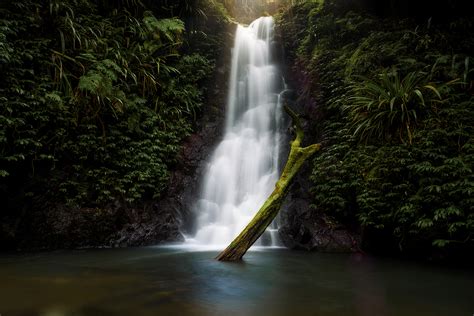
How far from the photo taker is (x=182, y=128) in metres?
8.73

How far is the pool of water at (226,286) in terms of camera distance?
9.80 feet

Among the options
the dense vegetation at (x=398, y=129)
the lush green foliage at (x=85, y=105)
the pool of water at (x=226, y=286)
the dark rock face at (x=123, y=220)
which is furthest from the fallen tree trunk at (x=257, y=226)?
the lush green foliage at (x=85, y=105)

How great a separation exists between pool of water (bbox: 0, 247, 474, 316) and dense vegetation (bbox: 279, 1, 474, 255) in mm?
735

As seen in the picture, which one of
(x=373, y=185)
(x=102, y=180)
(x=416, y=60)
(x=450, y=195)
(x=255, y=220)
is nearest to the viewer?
(x=450, y=195)

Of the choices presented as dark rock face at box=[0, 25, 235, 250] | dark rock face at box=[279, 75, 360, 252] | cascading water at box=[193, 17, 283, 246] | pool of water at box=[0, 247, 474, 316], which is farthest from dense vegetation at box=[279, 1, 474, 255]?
dark rock face at box=[0, 25, 235, 250]

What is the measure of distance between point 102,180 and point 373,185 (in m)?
5.45

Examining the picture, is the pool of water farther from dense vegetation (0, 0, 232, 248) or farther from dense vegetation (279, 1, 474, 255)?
dense vegetation (0, 0, 232, 248)

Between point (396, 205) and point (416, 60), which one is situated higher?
point (416, 60)

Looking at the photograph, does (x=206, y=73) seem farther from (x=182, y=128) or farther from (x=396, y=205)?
(x=396, y=205)

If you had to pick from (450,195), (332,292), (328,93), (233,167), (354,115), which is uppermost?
(328,93)

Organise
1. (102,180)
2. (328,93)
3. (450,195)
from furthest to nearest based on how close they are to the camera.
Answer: (328,93), (102,180), (450,195)

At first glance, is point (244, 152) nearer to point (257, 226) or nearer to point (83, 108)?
point (257, 226)

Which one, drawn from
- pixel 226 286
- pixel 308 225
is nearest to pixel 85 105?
pixel 226 286

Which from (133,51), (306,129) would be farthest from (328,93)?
(133,51)
